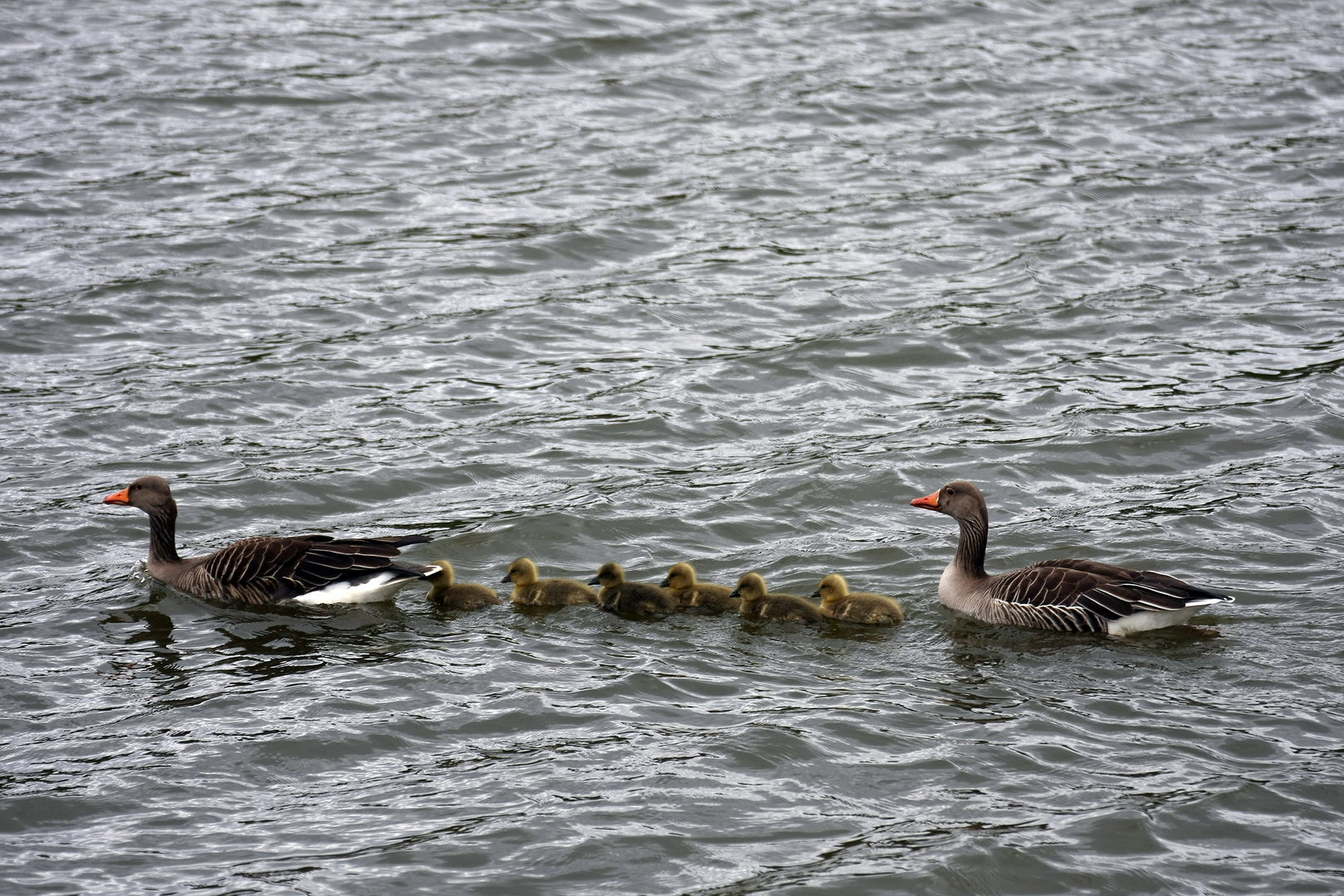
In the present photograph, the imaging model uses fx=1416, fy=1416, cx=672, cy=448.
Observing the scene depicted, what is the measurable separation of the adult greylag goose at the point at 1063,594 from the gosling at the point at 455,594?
3222 millimetres

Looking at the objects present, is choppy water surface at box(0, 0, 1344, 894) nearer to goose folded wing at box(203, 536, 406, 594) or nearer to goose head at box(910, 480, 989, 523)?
goose folded wing at box(203, 536, 406, 594)

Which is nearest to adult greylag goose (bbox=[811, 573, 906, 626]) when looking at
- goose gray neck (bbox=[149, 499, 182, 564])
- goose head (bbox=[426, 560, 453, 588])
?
goose head (bbox=[426, 560, 453, 588])

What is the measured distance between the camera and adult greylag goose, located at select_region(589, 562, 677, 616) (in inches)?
383

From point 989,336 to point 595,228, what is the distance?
4943 millimetres

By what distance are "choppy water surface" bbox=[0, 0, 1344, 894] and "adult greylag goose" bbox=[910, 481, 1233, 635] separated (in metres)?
0.21

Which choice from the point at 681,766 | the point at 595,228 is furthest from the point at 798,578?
the point at 595,228

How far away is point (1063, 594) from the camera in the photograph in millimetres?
9406

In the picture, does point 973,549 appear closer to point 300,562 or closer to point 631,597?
point 631,597

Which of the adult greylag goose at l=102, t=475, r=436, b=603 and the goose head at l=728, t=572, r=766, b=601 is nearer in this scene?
the goose head at l=728, t=572, r=766, b=601

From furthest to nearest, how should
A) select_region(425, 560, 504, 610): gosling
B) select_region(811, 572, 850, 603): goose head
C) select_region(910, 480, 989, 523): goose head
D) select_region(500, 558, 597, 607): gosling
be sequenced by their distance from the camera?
select_region(910, 480, 989, 523): goose head
select_region(425, 560, 504, 610): gosling
select_region(500, 558, 597, 607): gosling
select_region(811, 572, 850, 603): goose head

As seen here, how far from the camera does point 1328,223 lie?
54.5 ft

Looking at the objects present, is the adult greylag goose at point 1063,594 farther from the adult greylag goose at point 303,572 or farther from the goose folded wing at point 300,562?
the goose folded wing at point 300,562

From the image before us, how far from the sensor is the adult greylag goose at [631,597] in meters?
9.73

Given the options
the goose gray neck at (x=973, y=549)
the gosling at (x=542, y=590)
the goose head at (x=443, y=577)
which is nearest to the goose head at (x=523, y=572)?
the gosling at (x=542, y=590)
